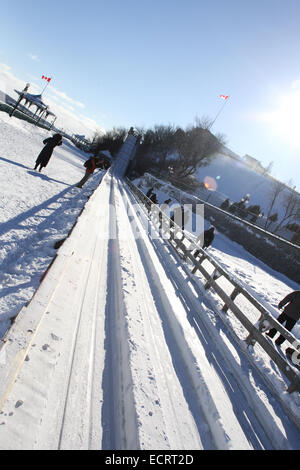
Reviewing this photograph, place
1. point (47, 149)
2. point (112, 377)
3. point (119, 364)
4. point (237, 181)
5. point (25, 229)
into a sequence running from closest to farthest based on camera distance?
point (112, 377) → point (119, 364) → point (25, 229) → point (47, 149) → point (237, 181)

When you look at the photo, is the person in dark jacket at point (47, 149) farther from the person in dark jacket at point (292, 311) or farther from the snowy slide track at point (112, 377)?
the person in dark jacket at point (292, 311)

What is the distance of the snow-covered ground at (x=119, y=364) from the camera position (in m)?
2.25

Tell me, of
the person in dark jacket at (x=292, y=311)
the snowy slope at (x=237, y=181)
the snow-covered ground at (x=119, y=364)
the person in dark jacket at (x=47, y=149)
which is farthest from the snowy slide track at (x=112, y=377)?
the snowy slope at (x=237, y=181)

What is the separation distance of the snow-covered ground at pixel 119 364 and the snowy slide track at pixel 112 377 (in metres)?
0.01

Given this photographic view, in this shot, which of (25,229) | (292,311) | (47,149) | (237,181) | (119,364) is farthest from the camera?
(237,181)

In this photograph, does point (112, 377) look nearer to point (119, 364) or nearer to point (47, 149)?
point (119, 364)

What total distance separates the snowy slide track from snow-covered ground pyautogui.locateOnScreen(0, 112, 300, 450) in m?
0.01

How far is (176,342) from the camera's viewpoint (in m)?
4.09

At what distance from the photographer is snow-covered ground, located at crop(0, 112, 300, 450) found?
88.5 inches

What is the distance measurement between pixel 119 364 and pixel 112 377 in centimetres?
22

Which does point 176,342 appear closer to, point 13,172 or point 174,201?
point 13,172

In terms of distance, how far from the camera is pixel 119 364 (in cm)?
305

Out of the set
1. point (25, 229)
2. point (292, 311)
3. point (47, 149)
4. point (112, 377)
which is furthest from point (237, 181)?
point (112, 377)
